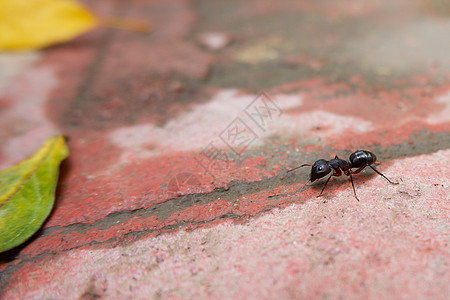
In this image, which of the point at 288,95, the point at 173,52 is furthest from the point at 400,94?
the point at 173,52

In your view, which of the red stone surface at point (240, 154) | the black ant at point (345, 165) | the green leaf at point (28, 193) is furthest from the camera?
the black ant at point (345, 165)

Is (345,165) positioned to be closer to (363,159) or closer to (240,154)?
(363,159)

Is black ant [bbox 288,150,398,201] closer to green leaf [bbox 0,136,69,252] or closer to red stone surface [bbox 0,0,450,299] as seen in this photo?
red stone surface [bbox 0,0,450,299]

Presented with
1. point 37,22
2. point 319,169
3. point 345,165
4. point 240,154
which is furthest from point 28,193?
point 37,22

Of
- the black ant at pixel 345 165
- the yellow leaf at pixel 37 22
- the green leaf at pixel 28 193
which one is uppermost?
the yellow leaf at pixel 37 22

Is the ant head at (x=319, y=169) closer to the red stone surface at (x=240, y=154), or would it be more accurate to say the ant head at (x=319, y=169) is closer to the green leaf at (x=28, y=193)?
the red stone surface at (x=240, y=154)

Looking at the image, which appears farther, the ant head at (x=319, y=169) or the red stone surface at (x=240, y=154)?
the ant head at (x=319, y=169)

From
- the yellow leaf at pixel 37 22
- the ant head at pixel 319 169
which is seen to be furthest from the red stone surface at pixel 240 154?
the yellow leaf at pixel 37 22
